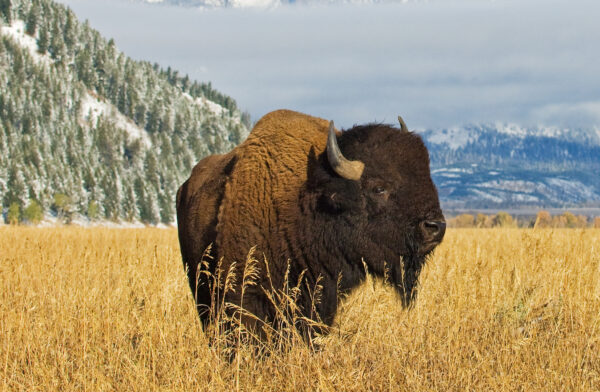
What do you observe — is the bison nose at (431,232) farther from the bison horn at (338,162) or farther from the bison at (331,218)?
the bison horn at (338,162)

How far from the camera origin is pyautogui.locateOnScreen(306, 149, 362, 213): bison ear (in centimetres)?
480

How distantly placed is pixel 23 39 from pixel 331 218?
189 m

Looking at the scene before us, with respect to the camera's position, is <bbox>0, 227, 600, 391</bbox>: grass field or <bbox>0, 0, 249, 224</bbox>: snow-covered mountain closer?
<bbox>0, 227, 600, 391</bbox>: grass field

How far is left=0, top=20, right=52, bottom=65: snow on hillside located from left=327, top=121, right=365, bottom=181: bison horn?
577 feet

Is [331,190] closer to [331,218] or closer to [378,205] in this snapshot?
[331,218]

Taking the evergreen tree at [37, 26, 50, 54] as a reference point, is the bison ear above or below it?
below

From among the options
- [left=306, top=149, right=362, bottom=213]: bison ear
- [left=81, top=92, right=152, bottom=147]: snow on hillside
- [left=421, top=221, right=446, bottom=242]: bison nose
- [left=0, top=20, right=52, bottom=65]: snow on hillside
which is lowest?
[left=421, top=221, right=446, bottom=242]: bison nose

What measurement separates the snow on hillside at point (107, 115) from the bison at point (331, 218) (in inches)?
6092

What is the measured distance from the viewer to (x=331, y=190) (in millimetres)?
4812

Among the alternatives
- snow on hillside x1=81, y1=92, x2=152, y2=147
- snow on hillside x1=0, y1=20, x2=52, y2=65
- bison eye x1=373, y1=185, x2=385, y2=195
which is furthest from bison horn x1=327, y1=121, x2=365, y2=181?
snow on hillside x1=0, y1=20, x2=52, y2=65

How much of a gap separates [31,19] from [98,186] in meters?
80.4

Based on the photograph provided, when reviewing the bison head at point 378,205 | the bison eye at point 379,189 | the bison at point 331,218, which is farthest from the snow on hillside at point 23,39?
the bison eye at point 379,189

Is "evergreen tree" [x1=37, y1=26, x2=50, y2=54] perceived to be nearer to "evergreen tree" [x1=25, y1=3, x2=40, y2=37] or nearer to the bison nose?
"evergreen tree" [x1=25, y1=3, x2=40, y2=37]

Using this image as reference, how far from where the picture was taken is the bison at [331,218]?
4746 mm
